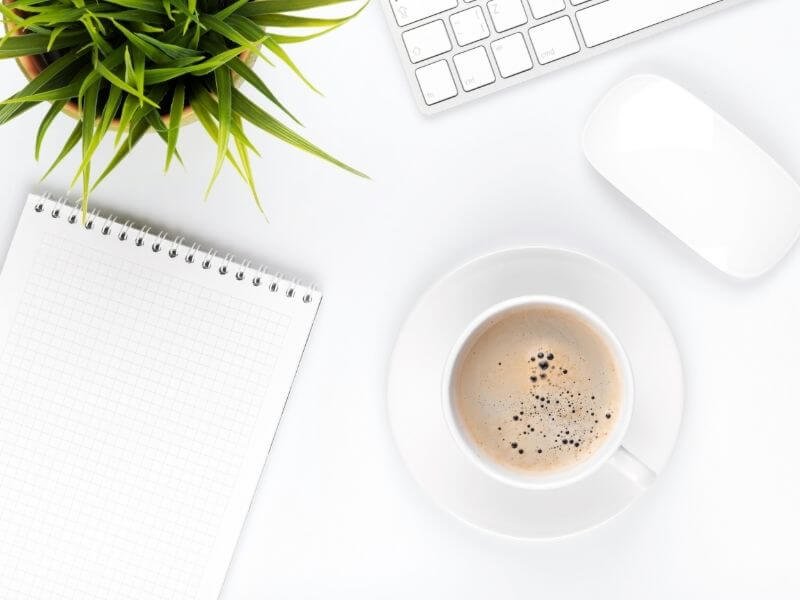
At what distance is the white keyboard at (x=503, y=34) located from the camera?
84 cm

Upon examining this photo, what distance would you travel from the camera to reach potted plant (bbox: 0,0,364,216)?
24.1 inches

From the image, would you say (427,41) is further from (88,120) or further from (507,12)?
(88,120)

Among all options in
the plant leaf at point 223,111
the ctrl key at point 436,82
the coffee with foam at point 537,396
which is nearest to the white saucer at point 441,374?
the coffee with foam at point 537,396

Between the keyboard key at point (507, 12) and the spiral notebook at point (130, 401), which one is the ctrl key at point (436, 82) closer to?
the keyboard key at point (507, 12)

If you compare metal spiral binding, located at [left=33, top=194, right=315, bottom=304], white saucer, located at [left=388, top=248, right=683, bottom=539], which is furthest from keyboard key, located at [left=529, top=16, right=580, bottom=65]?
metal spiral binding, located at [left=33, top=194, right=315, bottom=304]

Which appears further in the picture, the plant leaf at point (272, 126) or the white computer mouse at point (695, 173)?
the white computer mouse at point (695, 173)

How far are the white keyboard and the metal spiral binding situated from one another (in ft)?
0.76

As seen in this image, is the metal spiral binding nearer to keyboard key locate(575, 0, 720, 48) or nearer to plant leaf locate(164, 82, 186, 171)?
plant leaf locate(164, 82, 186, 171)

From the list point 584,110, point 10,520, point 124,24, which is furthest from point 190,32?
point 10,520

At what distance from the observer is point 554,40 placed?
2.78 ft

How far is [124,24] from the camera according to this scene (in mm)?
646

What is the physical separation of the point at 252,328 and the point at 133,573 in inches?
11.2

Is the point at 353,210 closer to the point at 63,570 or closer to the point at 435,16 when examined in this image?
the point at 435,16

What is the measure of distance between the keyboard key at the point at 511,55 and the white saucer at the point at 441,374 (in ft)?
0.59
